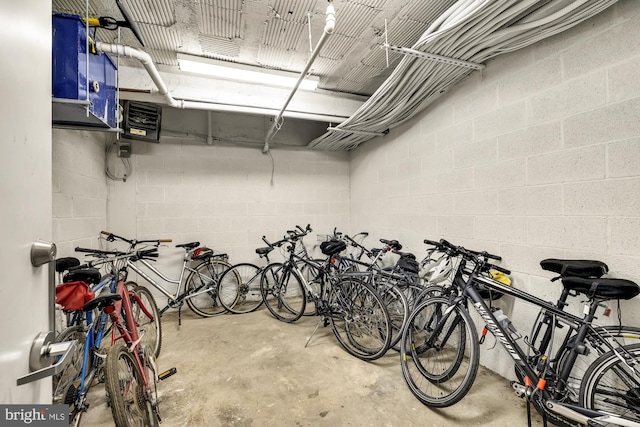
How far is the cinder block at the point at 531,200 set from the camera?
167 cm

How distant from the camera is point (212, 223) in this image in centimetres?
351

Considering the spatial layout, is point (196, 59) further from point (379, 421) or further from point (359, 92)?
point (379, 421)

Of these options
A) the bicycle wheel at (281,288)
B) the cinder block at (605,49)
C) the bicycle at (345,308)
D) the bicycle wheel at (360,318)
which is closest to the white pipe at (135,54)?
the bicycle at (345,308)

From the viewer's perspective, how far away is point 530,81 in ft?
5.89

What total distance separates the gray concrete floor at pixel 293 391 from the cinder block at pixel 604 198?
4.36 ft

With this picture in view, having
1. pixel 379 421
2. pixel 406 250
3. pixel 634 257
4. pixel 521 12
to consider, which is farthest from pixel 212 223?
pixel 634 257

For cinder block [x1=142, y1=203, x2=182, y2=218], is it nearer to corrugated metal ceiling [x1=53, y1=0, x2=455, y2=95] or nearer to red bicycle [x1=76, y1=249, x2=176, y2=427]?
corrugated metal ceiling [x1=53, y1=0, x2=455, y2=95]

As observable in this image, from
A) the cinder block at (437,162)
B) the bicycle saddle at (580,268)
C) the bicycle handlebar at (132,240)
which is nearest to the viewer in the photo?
the bicycle saddle at (580,268)

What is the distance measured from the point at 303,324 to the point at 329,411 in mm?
1278

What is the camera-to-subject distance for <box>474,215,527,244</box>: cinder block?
6.08 feet

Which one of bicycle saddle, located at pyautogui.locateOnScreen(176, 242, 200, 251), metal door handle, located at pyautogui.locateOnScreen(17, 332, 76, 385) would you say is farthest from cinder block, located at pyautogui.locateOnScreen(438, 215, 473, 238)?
bicycle saddle, located at pyautogui.locateOnScreen(176, 242, 200, 251)

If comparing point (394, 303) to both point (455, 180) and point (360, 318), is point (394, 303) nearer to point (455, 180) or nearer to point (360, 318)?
point (360, 318)

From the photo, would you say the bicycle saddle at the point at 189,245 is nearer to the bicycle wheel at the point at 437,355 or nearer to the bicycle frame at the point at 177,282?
the bicycle frame at the point at 177,282

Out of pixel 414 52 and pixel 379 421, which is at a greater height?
pixel 414 52
